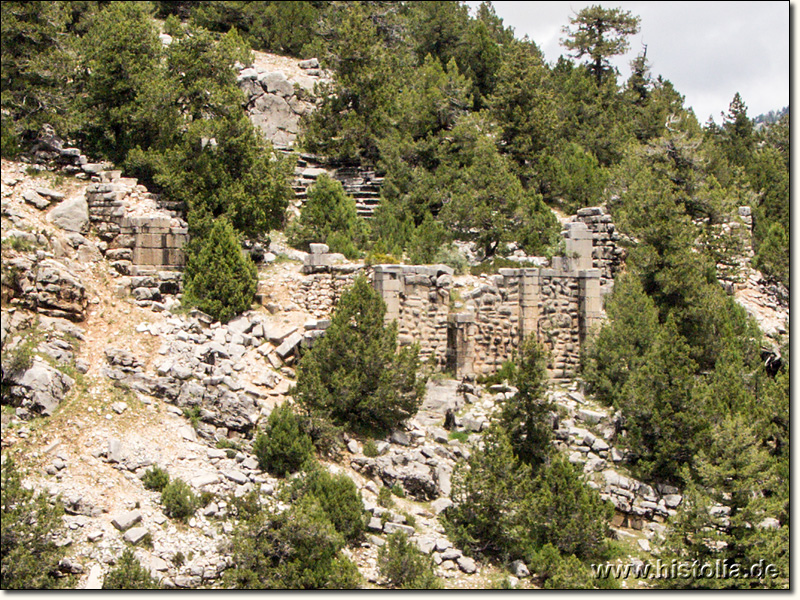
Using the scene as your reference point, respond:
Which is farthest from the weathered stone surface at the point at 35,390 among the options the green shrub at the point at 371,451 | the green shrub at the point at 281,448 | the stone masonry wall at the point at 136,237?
the green shrub at the point at 371,451

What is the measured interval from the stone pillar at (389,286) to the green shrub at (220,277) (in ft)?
8.89

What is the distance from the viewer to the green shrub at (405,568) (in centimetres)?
1841

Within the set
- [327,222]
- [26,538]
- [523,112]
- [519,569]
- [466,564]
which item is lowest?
[519,569]

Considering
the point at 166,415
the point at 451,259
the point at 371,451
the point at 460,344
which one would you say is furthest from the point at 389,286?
the point at 166,415

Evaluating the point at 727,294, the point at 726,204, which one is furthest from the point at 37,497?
the point at 726,204

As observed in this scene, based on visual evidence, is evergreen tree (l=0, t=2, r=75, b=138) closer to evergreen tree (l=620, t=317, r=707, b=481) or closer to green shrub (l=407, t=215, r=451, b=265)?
green shrub (l=407, t=215, r=451, b=265)

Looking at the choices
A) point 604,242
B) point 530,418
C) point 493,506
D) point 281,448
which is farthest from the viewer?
point 604,242

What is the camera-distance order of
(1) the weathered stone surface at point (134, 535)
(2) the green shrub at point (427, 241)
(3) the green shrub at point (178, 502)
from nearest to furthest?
(1) the weathered stone surface at point (134, 535) → (3) the green shrub at point (178, 502) → (2) the green shrub at point (427, 241)

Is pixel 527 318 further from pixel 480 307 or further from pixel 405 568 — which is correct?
pixel 405 568

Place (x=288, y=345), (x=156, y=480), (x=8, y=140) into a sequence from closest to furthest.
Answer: (x=156, y=480) < (x=288, y=345) < (x=8, y=140)

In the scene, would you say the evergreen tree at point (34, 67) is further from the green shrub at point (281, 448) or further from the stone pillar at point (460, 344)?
the stone pillar at point (460, 344)

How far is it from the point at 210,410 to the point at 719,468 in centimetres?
947

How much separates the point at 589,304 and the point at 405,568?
1114 cm

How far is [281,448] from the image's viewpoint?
2058cm
